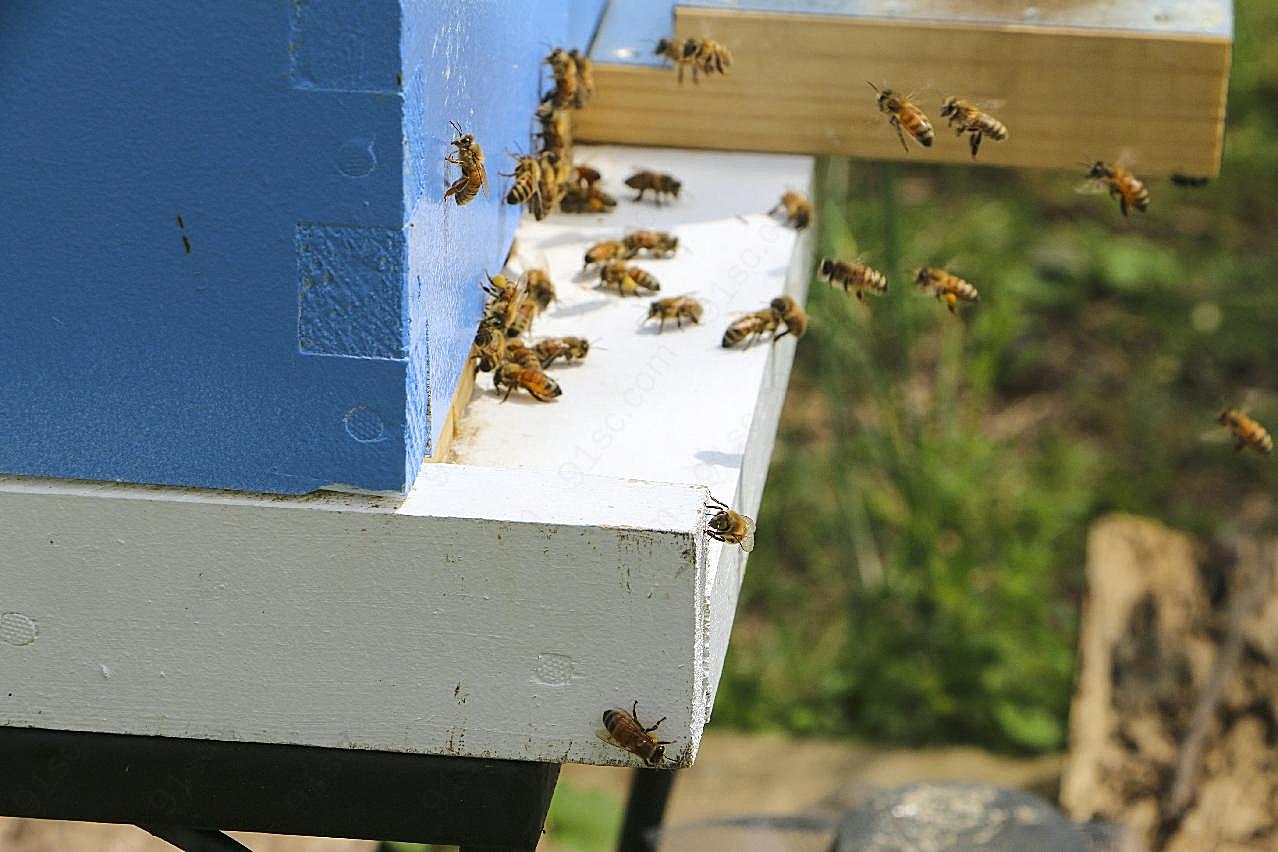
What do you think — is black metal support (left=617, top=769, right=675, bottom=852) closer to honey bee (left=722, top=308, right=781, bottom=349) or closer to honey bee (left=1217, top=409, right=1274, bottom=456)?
honey bee (left=722, top=308, right=781, bottom=349)

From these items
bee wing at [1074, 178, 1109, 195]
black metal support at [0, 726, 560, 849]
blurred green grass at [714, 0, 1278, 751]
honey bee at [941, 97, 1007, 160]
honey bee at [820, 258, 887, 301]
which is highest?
honey bee at [941, 97, 1007, 160]

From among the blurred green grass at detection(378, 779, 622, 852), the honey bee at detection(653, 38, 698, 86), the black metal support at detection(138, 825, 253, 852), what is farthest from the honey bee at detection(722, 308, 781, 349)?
the blurred green grass at detection(378, 779, 622, 852)

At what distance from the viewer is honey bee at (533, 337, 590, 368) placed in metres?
2.02

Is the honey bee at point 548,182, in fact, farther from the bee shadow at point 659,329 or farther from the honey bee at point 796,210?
the honey bee at point 796,210

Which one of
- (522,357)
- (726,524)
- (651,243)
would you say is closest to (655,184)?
(651,243)

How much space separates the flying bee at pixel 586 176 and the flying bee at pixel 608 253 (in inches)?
8.2

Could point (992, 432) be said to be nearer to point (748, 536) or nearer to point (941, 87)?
point (941, 87)

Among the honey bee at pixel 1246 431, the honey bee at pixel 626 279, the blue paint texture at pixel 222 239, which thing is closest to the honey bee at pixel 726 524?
the blue paint texture at pixel 222 239

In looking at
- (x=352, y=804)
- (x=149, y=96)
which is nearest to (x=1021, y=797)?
(x=352, y=804)

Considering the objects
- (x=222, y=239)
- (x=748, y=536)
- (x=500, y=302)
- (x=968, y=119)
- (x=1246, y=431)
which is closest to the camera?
(x=222, y=239)

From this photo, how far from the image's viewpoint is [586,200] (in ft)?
8.39

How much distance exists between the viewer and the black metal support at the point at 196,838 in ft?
5.93

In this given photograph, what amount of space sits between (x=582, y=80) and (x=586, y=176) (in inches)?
5.9

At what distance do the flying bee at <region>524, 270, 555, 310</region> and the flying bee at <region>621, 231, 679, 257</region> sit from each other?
16 centimetres
